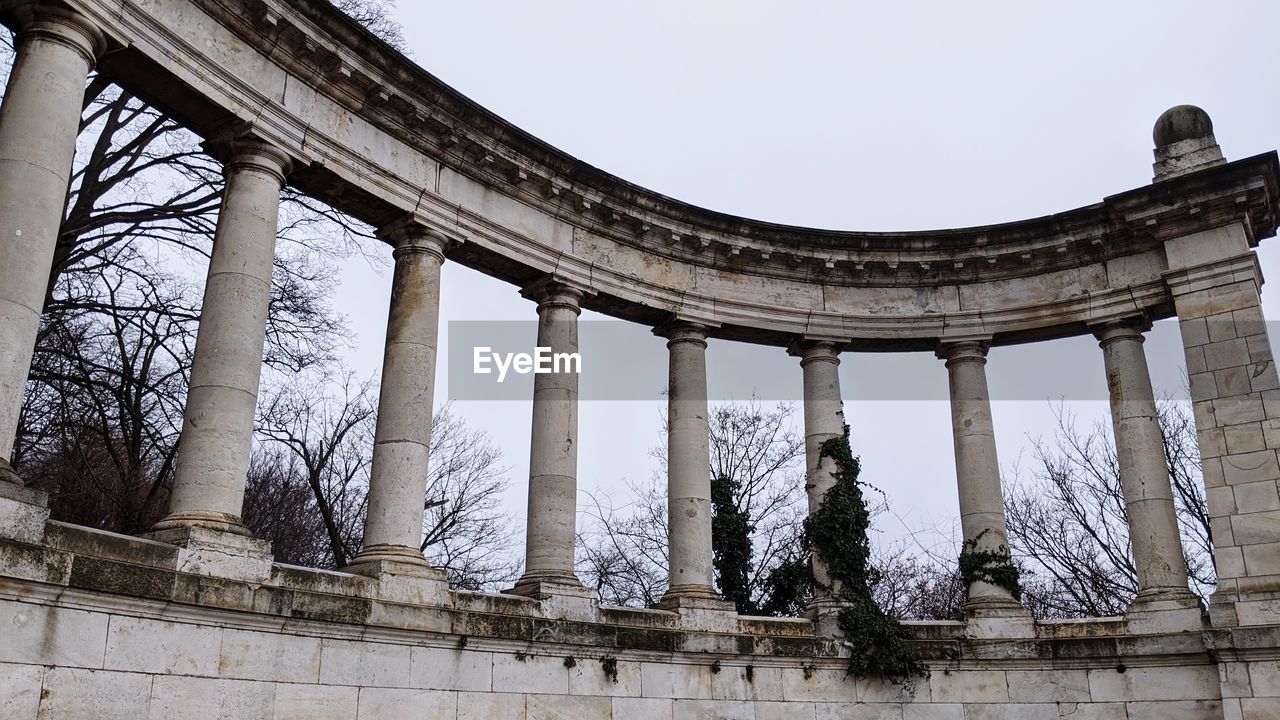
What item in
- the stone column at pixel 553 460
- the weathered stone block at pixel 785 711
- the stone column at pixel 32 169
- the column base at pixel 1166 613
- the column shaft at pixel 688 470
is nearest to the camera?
the stone column at pixel 32 169

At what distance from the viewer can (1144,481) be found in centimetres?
3231

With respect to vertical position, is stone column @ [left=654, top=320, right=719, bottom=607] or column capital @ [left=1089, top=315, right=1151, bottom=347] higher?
column capital @ [left=1089, top=315, right=1151, bottom=347]

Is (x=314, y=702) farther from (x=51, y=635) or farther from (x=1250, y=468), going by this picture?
(x=1250, y=468)

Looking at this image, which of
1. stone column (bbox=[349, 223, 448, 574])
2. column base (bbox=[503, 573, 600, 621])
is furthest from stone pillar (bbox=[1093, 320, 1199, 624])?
stone column (bbox=[349, 223, 448, 574])

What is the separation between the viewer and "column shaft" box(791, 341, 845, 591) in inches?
1345

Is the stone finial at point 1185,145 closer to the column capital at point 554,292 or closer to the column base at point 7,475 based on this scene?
the column capital at point 554,292

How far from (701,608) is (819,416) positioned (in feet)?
27.6

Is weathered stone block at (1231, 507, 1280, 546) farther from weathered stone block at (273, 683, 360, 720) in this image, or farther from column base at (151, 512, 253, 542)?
column base at (151, 512, 253, 542)

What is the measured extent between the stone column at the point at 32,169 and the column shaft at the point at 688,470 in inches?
714

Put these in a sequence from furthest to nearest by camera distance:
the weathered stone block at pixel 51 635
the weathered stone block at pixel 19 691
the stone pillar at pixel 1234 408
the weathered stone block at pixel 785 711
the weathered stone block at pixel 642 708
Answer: the weathered stone block at pixel 785 711 → the stone pillar at pixel 1234 408 → the weathered stone block at pixel 642 708 → the weathered stone block at pixel 51 635 → the weathered stone block at pixel 19 691

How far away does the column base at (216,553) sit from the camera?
20.3 m

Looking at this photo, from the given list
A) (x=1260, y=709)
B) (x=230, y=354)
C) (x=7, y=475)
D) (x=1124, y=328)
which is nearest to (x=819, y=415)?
(x=1124, y=328)

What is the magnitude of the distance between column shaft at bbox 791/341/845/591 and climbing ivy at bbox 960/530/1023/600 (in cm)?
483

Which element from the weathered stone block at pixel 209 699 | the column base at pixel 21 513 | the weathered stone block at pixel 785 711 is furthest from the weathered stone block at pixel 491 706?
the column base at pixel 21 513
